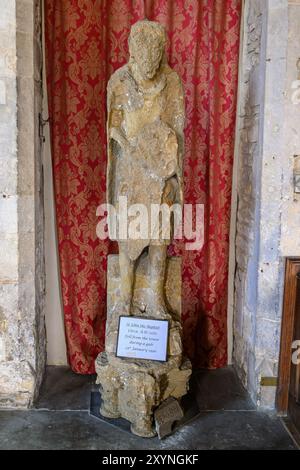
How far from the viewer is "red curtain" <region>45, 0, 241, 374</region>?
3.19 metres

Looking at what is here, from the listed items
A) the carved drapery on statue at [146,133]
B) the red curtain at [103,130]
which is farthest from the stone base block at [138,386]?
the carved drapery on statue at [146,133]

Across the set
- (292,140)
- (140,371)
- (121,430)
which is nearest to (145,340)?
(140,371)

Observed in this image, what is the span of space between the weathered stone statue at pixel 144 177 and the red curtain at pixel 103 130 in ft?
1.79

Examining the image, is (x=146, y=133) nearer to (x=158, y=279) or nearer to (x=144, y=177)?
(x=144, y=177)

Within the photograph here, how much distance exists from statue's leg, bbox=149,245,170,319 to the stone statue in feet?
0.18

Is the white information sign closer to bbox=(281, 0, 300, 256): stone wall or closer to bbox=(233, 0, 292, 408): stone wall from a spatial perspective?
bbox=(233, 0, 292, 408): stone wall

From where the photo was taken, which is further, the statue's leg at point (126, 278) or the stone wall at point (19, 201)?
the statue's leg at point (126, 278)

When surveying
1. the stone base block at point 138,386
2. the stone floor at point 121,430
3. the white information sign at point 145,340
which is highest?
the white information sign at point 145,340

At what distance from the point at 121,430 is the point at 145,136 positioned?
1539 millimetres

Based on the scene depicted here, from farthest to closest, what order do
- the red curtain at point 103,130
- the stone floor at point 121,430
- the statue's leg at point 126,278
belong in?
the red curtain at point 103,130
the statue's leg at point 126,278
the stone floor at point 121,430

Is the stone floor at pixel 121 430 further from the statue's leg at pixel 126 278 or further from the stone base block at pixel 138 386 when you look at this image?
the statue's leg at pixel 126 278

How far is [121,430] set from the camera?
9.01 ft

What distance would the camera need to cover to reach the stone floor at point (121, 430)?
2635mm
